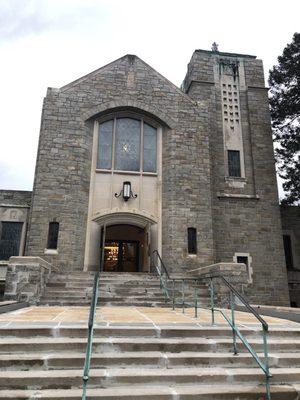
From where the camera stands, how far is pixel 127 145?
14.5 metres

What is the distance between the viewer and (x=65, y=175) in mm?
13047

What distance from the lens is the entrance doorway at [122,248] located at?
15891mm

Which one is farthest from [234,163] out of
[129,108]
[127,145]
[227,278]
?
[227,278]

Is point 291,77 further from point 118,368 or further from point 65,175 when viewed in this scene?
point 118,368

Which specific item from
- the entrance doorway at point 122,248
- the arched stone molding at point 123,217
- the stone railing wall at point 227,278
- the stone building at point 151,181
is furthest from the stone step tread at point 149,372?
the entrance doorway at point 122,248

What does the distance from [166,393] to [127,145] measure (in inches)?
469

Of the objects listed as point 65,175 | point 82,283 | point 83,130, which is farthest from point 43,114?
point 82,283

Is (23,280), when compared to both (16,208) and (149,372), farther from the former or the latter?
(16,208)

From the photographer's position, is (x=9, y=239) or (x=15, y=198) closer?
(x=9, y=239)

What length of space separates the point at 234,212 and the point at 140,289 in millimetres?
6288

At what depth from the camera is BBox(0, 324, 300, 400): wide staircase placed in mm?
3473

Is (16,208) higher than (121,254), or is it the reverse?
(16,208)

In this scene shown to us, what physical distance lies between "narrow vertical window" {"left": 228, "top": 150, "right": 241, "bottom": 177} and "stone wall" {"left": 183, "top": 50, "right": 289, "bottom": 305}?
361 millimetres

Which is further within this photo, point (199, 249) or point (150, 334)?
point (199, 249)
